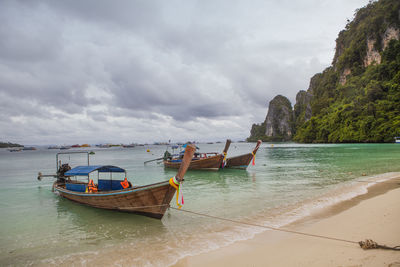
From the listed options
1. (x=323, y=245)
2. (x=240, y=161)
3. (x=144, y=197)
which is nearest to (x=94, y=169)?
(x=144, y=197)

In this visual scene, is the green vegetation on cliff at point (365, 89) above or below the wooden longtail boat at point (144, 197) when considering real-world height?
above

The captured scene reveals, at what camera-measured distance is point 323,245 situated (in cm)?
535

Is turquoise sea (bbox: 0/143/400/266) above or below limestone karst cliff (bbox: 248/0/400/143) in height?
below

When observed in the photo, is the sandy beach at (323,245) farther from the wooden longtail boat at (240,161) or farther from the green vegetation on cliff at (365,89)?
the green vegetation on cliff at (365,89)

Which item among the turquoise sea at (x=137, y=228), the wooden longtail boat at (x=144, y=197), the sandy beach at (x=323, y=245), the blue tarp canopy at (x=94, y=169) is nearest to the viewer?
the sandy beach at (x=323, y=245)

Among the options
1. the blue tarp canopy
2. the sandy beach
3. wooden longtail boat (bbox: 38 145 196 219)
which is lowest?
the sandy beach

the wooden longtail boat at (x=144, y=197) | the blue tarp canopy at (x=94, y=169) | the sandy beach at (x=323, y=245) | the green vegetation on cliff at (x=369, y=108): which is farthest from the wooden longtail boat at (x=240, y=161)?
the green vegetation on cliff at (x=369, y=108)

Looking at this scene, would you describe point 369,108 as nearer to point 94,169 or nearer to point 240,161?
point 240,161

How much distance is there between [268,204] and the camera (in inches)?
397

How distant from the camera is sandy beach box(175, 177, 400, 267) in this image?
455 centimetres

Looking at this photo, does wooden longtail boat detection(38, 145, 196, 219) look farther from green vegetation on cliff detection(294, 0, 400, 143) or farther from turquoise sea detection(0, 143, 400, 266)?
green vegetation on cliff detection(294, 0, 400, 143)

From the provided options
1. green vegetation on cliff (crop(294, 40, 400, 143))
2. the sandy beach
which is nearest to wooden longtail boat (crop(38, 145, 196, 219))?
the sandy beach

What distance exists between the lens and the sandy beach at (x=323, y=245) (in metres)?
4.55

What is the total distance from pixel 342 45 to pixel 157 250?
435ft
